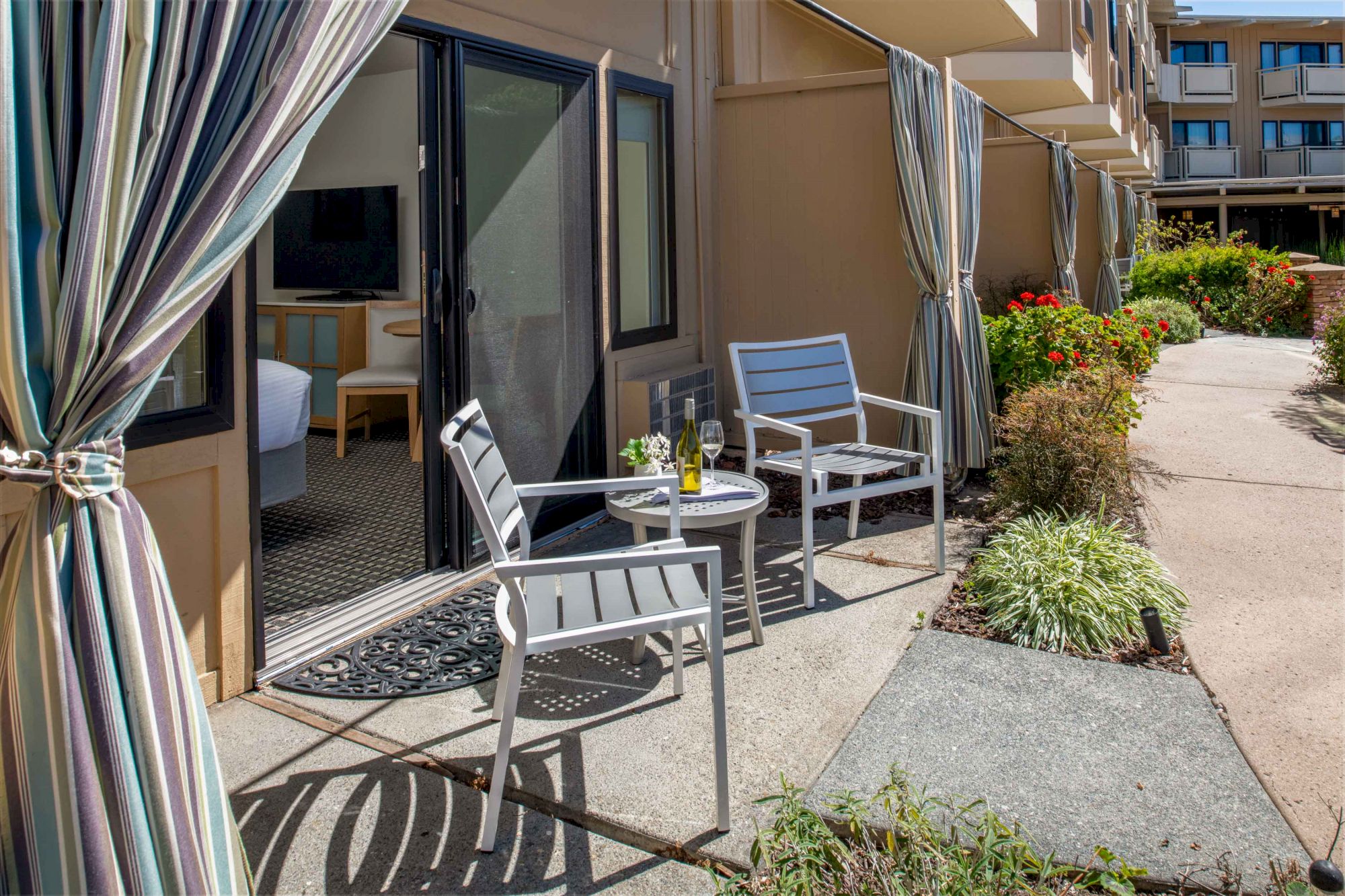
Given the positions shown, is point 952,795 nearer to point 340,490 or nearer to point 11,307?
point 11,307

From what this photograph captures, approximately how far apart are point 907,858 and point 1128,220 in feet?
58.9

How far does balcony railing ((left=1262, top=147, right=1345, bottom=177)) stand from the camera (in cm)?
2973

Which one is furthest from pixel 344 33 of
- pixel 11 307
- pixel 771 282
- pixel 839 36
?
pixel 839 36

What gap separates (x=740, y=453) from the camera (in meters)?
6.40

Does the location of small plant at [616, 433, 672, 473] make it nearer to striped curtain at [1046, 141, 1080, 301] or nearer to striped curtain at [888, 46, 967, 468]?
striped curtain at [888, 46, 967, 468]

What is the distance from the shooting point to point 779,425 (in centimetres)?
417

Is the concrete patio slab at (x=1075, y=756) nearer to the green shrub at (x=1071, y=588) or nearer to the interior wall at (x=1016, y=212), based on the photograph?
the green shrub at (x=1071, y=588)

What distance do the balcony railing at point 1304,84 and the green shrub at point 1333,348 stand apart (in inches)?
983

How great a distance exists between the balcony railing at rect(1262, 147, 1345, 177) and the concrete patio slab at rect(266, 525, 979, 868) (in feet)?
105

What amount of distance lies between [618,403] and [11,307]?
368 centimetres

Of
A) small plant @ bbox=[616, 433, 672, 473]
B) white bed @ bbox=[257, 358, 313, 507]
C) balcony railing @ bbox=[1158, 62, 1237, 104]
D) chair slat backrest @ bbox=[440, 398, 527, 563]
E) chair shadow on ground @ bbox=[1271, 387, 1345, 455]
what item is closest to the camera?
chair slat backrest @ bbox=[440, 398, 527, 563]

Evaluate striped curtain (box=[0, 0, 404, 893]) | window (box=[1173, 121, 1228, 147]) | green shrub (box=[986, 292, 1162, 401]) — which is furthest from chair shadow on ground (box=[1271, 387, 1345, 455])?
window (box=[1173, 121, 1228, 147])

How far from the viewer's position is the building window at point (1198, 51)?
3055cm

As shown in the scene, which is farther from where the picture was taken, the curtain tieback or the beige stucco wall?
the beige stucco wall
